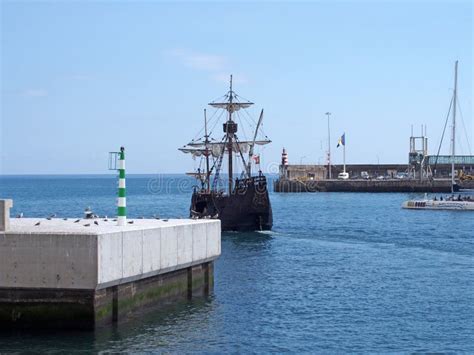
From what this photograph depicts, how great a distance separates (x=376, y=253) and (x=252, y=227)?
17378mm

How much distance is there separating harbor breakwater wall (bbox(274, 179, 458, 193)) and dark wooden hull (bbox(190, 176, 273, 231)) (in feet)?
285

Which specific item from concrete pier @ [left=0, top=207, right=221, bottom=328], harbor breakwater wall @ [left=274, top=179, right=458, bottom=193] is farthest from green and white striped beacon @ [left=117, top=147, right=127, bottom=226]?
harbor breakwater wall @ [left=274, top=179, right=458, bottom=193]

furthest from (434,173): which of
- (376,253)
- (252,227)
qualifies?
(376,253)

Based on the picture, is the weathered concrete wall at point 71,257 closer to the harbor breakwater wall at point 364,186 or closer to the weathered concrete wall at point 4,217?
the weathered concrete wall at point 4,217

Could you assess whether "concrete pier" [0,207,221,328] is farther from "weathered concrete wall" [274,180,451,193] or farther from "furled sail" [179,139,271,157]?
"weathered concrete wall" [274,180,451,193]

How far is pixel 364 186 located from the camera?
528ft

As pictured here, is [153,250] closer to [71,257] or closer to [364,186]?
[71,257]

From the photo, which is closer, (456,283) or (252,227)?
(456,283)

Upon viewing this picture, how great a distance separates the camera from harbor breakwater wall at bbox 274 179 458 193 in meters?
147

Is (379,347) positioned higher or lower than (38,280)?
lower

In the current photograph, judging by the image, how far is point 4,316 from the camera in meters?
23.5

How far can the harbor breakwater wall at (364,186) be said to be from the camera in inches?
5797

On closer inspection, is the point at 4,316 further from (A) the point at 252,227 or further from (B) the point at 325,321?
(A) the point at 252,227

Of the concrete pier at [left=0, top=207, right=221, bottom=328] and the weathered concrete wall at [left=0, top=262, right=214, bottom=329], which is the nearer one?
the concrete pier at [left=0, top=207, right=221, bottom=328]
